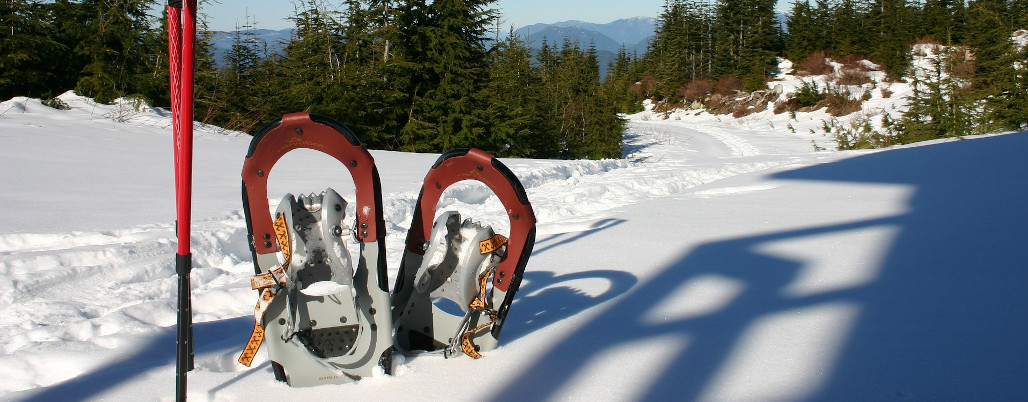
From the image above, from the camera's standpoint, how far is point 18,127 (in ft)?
25.7

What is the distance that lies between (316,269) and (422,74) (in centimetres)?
1916

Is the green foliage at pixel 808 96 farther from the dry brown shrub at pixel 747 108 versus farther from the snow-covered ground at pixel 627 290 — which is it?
the snow-covered ground at pixel 627 290

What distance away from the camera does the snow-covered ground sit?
7.15ft

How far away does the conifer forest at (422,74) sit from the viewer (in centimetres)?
1300

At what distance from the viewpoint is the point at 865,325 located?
8.52ft

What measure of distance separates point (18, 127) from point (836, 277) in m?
8.88

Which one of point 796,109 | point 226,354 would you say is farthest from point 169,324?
point 796,109

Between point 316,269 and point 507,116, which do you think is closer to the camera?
point 316,269

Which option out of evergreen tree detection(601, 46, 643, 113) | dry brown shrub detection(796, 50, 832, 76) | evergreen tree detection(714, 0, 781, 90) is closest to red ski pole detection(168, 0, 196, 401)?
evergreen tree detection(601, 46, 643, 113)

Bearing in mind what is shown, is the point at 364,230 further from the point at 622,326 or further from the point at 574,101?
the point at 574,101

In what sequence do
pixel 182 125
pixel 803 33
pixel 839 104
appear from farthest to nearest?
pixel 803 33
pixel 839 104
pixel 182 125

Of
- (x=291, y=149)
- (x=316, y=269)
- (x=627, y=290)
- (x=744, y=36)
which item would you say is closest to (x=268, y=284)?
(x=316, y=269)

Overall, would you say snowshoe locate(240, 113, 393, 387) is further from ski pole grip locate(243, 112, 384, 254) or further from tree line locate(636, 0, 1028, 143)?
tree line locate(636, 0, 1028, 143)

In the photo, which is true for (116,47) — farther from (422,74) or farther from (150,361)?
(150,361)
